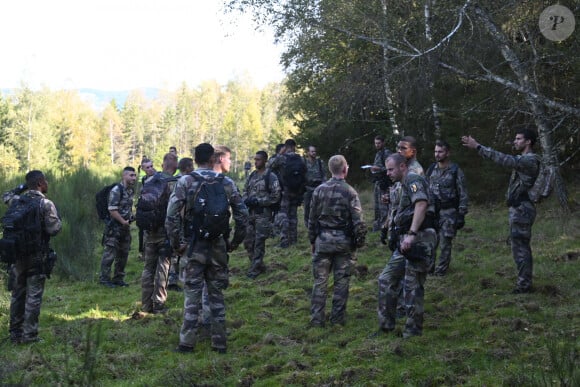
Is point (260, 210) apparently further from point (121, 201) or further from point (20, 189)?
point (20, 189)

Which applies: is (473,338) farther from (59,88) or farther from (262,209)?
(59,88)

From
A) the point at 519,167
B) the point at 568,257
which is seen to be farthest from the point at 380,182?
the point at 519,167

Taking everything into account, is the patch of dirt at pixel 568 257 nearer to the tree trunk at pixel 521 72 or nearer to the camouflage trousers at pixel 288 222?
the tree trunk at pixel 521 72

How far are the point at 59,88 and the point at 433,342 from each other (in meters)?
97.9

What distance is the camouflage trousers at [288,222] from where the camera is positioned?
12.2 m

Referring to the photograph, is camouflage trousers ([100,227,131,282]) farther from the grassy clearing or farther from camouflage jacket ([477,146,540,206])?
camouflage jacket ([477,146,540,206])

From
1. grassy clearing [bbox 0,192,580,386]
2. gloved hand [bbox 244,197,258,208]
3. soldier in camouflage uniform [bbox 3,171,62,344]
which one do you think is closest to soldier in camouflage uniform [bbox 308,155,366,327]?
grassy clearing [bbox 0,192,580,386]

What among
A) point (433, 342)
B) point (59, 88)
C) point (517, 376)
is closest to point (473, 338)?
point (433, 342)

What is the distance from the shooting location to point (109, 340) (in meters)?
6.68

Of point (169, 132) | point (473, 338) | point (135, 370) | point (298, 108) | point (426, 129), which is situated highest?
point (169, 132)

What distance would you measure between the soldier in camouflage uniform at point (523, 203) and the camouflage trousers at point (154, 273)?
4254mm

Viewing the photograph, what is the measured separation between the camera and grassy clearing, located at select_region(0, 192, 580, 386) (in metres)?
5.07

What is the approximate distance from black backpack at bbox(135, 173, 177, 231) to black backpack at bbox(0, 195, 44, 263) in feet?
5.01

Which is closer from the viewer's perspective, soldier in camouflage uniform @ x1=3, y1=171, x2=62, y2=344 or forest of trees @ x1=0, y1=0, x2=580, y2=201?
soldier in camouflage uniform @ x1=3, y1=171, x2=62, y2=344
